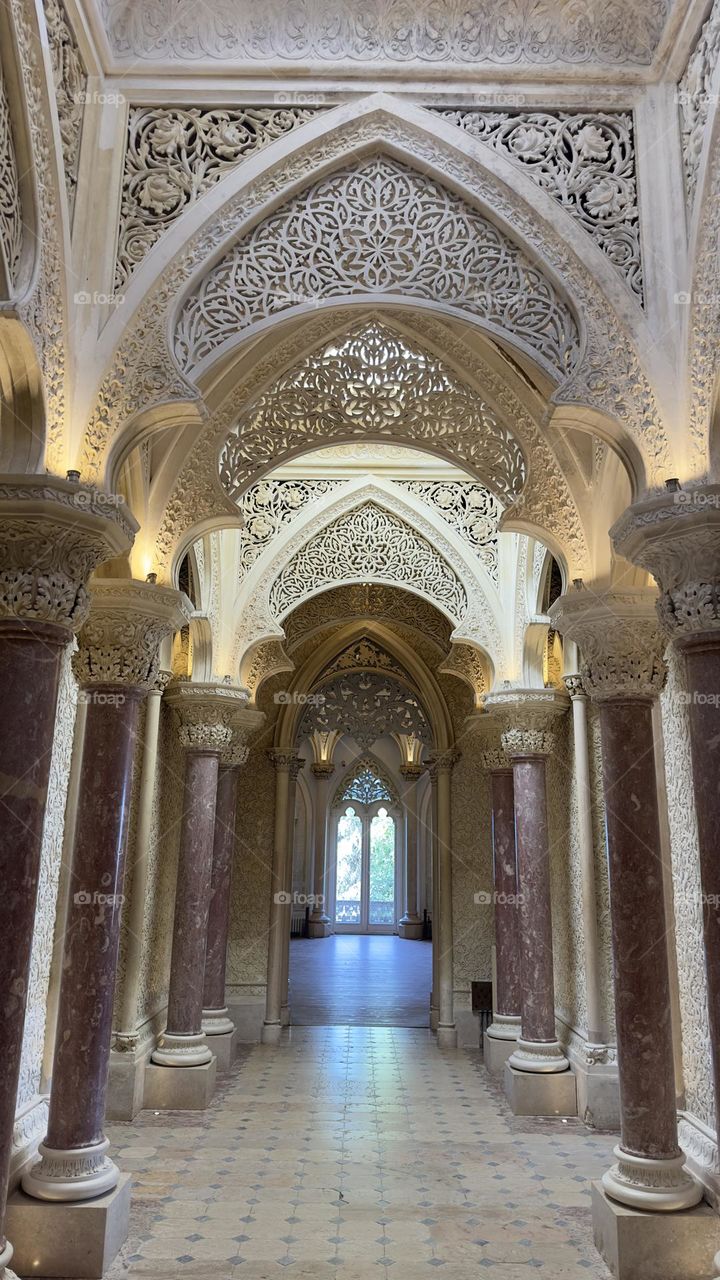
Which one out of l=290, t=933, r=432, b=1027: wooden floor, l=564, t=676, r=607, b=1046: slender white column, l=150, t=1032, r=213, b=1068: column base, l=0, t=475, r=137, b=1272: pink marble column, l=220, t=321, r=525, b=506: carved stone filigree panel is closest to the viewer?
l=0, t=475, r=137, b=1272: pink marble column

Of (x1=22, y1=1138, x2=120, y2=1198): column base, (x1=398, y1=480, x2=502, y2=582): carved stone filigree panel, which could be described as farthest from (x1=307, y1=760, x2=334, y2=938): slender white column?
(x1=22, y1=1138, x2=120, y2=1198): column base

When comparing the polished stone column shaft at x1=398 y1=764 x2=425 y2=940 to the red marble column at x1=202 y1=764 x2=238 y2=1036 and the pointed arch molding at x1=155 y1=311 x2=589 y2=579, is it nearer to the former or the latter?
the red marble column at x1=202 y1=764 x2=238 y2=1036

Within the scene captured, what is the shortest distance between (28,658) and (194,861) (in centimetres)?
457

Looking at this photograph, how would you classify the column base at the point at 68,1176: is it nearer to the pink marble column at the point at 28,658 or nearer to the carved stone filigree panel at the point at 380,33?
the pink marble column at the point at 28,658

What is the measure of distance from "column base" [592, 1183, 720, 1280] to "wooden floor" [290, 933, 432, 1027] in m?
7.59

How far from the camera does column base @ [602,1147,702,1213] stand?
4218mm

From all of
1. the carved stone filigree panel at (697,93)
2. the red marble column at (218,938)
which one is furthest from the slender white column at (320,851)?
the carved stone filigree panel at (697,93)

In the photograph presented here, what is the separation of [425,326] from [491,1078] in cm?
702

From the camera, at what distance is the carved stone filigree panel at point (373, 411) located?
5332 mm

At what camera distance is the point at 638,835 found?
471 centimetres

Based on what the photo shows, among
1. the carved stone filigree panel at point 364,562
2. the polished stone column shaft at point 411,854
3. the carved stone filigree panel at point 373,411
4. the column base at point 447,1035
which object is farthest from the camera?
the polished stone column shaft at point 411,854

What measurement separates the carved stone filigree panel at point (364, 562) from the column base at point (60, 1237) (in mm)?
5424

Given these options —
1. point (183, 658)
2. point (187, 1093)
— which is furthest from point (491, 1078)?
point (183, 658)

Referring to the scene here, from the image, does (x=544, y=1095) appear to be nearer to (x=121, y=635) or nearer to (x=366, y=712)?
(x=121, y=635)
